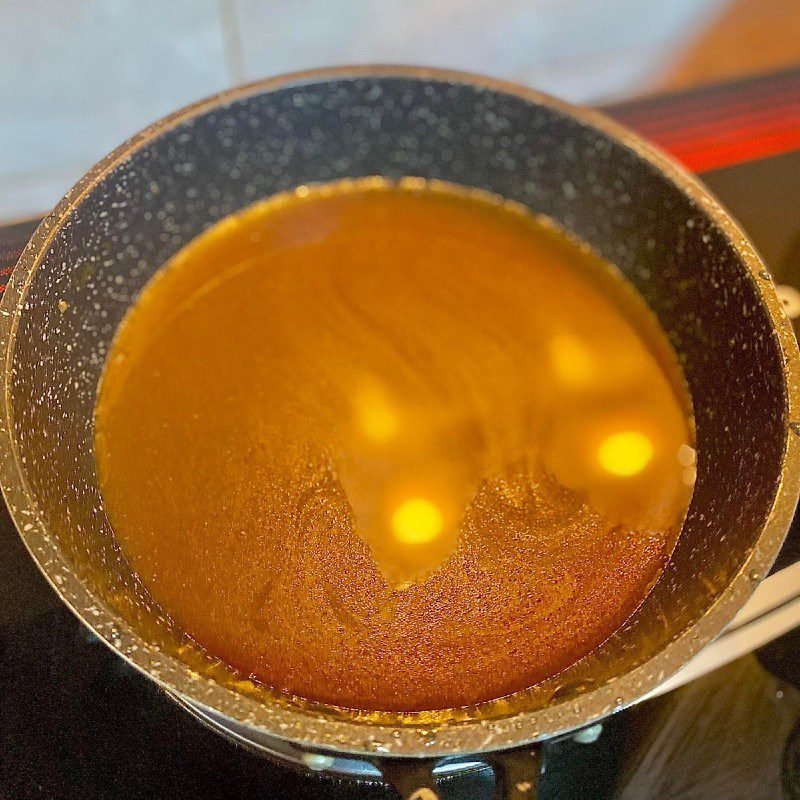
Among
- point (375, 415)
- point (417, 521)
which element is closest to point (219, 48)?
point (375, 415)

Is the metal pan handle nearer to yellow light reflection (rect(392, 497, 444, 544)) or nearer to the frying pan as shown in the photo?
the frying pan

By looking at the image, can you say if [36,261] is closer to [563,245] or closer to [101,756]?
[101,756]

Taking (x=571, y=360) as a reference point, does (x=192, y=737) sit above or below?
below

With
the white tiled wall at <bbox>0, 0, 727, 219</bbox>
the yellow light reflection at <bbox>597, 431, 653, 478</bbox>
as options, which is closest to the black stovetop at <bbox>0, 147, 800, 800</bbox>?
the yellow light reflection at <bbox>597, 431, 653, 478</bbox>

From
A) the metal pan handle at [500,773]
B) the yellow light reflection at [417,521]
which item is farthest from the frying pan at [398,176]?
the yellow light reflection at [417,521]

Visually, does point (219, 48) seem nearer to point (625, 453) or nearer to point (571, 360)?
point (571, 360)

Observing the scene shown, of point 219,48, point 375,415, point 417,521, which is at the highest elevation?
point 219,48

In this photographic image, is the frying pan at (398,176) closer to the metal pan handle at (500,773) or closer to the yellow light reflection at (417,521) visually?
the metal pan handle at (500,773)
